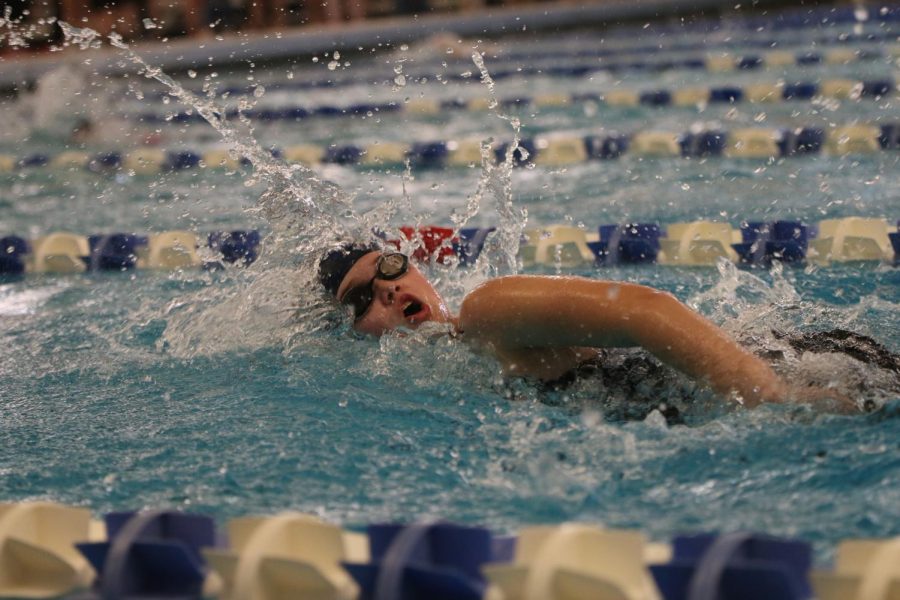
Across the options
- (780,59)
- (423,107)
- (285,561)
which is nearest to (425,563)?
(285,561)

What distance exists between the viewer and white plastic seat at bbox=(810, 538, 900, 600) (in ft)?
4.33

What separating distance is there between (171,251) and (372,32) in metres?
5.76

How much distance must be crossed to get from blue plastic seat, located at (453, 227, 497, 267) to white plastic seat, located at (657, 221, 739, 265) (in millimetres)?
522

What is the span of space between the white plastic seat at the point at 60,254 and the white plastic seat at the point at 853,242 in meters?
2.27

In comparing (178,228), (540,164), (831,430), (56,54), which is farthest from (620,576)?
(56,54)

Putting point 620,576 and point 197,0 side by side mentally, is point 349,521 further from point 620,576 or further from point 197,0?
point 197,0

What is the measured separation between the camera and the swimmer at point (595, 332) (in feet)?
5.74

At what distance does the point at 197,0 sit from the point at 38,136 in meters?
3.18

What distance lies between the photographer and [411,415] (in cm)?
210

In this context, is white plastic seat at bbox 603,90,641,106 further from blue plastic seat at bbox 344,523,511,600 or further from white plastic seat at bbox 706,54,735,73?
blue plastic seat at bbox 344,523,511,600

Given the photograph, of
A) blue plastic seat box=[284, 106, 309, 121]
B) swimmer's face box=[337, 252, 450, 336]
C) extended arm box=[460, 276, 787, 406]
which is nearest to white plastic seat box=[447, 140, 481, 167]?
blue plastic seat box=[284, 106, 309, 121]

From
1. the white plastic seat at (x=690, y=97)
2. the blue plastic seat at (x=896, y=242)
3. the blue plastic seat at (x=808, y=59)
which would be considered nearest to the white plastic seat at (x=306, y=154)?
the white plastic seat at (x=690, y=97)

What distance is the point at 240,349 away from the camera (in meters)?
2.58

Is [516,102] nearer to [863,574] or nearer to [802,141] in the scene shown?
[802,141]
